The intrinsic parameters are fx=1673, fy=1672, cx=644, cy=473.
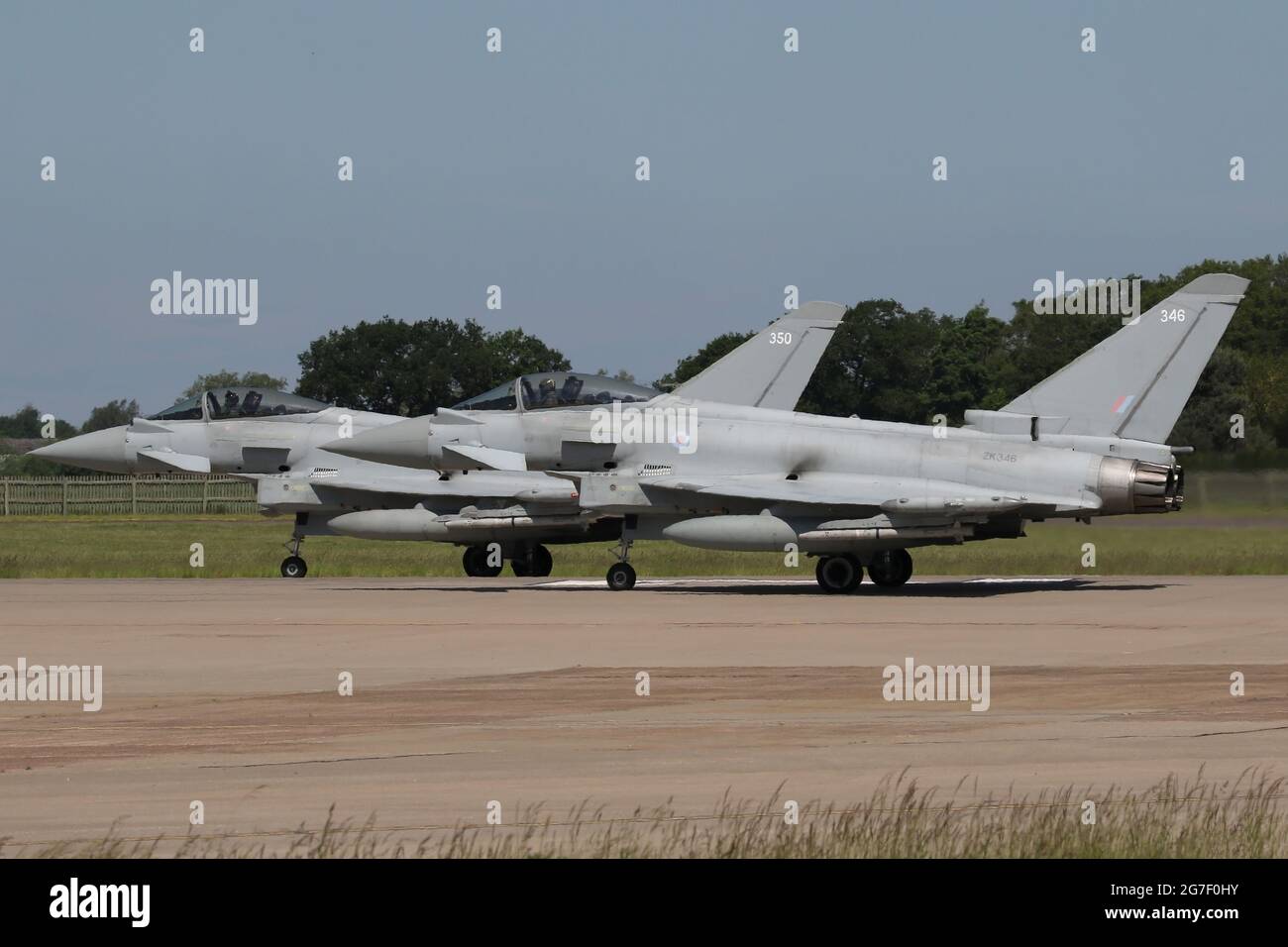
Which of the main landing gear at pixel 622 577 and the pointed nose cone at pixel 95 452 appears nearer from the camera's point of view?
the main landing gear at pixel 622 577

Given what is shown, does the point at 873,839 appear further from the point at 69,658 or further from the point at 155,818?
the point at 69,658

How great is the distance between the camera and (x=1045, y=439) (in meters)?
24.2

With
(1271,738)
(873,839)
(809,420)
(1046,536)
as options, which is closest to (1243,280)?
(809,420)

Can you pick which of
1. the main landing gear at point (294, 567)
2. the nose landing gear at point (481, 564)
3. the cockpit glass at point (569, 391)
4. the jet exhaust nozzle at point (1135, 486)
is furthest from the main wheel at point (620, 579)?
the main landing gear at point (294, 567)

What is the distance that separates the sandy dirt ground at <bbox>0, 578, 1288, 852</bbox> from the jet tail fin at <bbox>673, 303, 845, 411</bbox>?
705cm

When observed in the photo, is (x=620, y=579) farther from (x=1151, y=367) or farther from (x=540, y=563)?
(x=1151, y=367)

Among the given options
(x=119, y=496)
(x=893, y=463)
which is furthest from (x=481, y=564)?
(x=119, y=496)

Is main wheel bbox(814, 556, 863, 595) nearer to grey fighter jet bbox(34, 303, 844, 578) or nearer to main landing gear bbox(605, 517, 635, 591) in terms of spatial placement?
main landing gear bbox(605, 517, 635, 591)

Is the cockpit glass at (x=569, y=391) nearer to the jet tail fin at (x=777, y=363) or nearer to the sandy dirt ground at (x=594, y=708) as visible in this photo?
the jet tail fin at (x=777, y=363)

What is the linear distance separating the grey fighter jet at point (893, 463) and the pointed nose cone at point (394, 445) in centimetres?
183

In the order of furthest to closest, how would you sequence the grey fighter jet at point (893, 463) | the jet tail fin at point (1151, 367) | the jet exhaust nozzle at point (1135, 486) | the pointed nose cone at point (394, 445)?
the pointed nose cone at point (394, 445) < the jet tail fin at point (1151, 367) < the grey fighter jet at point (893, 463) < the jet exhaust nozzle at point (1135, 486)

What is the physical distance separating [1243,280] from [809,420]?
6.75m

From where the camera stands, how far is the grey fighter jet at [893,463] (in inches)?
929

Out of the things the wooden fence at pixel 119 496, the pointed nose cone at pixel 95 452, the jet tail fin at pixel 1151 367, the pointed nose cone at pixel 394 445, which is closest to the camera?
the jet tail fin at pixel 1151 367
